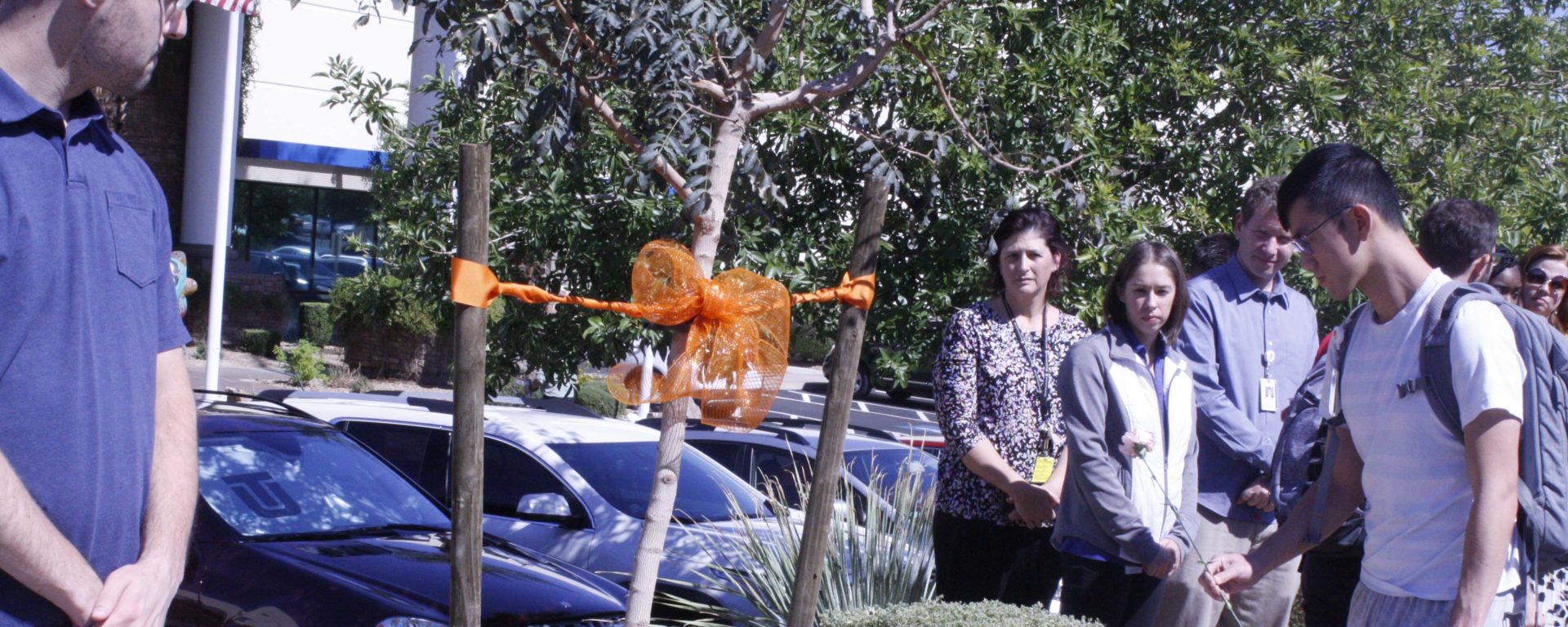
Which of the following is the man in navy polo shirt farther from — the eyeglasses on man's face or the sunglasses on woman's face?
the sunglasses on woman's face

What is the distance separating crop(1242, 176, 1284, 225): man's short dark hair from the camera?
4234 mm

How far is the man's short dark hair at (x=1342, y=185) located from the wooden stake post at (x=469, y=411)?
6.46 feet

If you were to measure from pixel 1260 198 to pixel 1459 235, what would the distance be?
611 mm

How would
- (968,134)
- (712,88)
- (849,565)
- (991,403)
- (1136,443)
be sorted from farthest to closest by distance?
(968,134), (849,565), (991,403), (712,88), (1136,443)

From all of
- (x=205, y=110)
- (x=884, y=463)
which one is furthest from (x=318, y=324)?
(x=884, y=463)

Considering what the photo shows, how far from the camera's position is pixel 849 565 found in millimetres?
4480

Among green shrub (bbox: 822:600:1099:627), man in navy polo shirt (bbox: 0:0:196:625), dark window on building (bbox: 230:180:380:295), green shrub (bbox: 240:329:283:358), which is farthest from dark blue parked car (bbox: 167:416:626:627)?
dark window on building (bbox: 230:180:380:295)

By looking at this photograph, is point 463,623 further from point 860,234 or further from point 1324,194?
point 1324,194

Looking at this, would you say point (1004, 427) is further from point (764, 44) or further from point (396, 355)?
point (396, 355)

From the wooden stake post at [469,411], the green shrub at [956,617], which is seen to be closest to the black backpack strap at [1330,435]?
the green shrub at [956,617]

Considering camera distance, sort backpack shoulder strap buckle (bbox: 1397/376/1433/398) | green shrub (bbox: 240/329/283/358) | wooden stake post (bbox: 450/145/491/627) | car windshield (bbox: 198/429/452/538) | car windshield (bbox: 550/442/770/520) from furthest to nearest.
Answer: green shrub (bbox: 240/329/283/358)
car windshield (bbox: 550/442/770/520)
car windshield (bbox: 198/429/452/538)
wooden stake post (bbox: 450/145/491/627)
backpack shoulder strap buckle (bbox: 1397/376/1433/398)

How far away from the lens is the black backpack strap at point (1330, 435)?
3.12 m

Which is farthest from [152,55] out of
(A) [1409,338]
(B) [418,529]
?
(B) [418,529]

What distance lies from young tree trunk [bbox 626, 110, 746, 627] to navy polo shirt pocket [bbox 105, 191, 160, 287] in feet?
5.67
